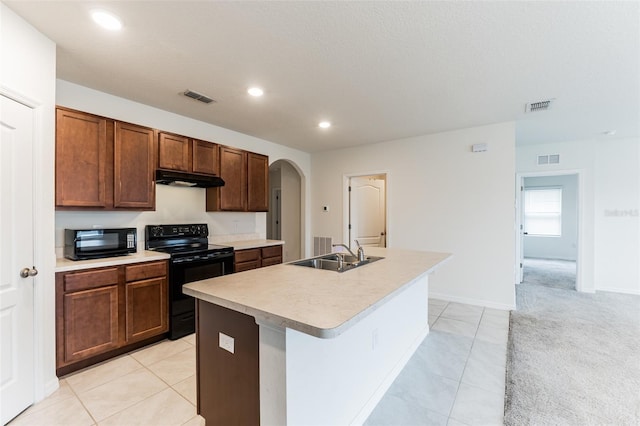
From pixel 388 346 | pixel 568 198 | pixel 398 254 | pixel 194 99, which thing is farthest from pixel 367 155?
pixel 568 198

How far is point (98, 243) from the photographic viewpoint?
2709 millimetres

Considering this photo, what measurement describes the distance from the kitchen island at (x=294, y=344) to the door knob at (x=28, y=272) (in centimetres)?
126

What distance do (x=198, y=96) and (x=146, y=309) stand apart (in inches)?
87.5

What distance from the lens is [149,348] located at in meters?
2.79

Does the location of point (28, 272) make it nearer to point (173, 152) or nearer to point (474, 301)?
point (173, 152)

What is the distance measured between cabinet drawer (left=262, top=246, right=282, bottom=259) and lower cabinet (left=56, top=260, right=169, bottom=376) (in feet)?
4.67

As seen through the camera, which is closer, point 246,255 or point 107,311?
point 107,311

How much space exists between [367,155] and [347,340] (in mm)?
3971

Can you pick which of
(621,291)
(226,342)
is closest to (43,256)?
(226,342)

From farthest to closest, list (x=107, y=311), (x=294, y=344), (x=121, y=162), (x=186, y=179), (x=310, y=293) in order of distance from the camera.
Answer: (x=186, y=179)
(x=121, y=162)
(x=107, y=311)
(x=310, y=293)
(x=294, y=344)

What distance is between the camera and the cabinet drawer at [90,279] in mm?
2267

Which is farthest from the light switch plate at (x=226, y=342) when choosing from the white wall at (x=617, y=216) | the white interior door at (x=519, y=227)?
the white wall at (x=617, y=216)

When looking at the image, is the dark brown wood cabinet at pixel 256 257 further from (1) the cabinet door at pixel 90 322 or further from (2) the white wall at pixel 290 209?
(2) the white wall at pixel 290 209

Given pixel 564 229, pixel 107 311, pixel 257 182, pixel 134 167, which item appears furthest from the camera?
pixel 564 229
